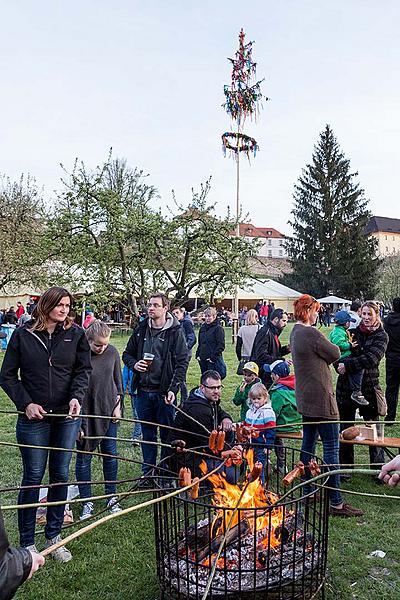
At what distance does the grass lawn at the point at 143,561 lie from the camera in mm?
3521

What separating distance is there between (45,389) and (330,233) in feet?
132

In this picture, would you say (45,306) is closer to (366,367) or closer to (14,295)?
(366,367)

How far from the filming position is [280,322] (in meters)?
7.84

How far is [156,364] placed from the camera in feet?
17.3

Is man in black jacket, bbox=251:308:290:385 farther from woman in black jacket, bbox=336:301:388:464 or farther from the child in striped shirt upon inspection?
the child in striped shirt

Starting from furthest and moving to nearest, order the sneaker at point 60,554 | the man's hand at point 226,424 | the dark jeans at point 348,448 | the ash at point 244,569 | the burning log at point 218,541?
the dark jeans at point 348,448 → the man's hand at point 226,424 → the sneaker at point 60,554 → the burning log at point 218,541 → the ash at point 244,569

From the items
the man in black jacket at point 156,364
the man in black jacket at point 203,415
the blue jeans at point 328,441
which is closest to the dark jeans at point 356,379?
the blue jeans at point 328,441

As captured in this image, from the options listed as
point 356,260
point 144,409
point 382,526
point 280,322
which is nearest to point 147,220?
point 280,322

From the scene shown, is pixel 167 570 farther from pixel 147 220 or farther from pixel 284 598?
pixel 147 220

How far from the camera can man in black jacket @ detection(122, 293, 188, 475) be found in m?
5.25

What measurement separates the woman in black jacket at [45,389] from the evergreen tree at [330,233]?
38.8 metres

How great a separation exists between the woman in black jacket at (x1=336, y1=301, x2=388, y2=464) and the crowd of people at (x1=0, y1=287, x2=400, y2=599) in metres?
0.01

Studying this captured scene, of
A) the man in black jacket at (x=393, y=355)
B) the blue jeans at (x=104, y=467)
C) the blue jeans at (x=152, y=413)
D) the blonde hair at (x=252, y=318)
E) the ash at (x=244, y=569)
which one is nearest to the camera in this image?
the ash at (x=244, y=569)

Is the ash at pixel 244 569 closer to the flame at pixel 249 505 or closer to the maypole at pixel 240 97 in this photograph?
the flame at pixel 249 505
